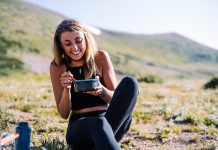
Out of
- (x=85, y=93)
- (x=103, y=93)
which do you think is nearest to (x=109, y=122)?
(x=103, y=93)

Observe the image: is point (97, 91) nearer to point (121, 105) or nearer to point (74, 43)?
point (121, 105)

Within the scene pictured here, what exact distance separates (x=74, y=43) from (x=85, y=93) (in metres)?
0.72

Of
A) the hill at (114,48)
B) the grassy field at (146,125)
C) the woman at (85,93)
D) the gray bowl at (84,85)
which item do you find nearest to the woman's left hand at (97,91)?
the woman at (85,93)

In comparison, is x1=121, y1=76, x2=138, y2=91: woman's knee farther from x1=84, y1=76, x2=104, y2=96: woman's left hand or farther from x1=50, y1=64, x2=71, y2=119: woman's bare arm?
x1=50, y1=64, x2=71, y2=119: woman's bare arm

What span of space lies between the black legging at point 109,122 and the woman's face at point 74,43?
2.58 ft

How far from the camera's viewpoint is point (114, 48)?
114 meters

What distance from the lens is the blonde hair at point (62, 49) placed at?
585 cm

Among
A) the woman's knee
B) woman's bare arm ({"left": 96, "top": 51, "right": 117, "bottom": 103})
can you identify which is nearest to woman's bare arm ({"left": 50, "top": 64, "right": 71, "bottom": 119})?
woman's bare arm ({"left": 96, "top": 51, "right": 117, "bottom": 103})

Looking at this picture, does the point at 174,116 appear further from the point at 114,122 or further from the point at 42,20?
the point at 42,20

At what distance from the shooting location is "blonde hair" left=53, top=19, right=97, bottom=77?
19.2 ft

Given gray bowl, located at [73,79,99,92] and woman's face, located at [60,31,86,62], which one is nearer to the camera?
gray bowl, located at [73,79,99,92]

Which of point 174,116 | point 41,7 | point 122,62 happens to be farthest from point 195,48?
point 174,116

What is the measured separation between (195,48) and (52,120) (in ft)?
461

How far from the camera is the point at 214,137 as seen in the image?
7.60 m
